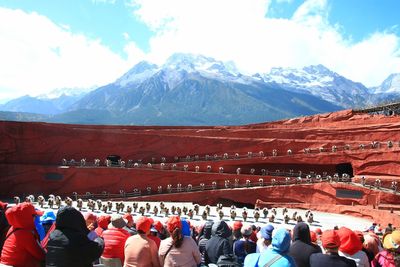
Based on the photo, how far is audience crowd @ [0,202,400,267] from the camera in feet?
16.8

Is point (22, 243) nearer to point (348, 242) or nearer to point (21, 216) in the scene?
point (21, 216)

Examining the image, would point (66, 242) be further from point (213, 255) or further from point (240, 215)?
point (240, 215)

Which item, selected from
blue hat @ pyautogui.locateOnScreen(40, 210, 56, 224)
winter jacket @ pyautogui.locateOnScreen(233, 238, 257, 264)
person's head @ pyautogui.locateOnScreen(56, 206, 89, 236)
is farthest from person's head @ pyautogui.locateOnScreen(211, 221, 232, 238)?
blue hat @ pyautogui.locateOnScreen(40, 210, 56, 224)

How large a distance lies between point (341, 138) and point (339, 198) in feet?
31.8

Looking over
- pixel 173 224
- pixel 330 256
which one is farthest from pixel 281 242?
pixel 173 224

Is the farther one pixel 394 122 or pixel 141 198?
pixel 394 122

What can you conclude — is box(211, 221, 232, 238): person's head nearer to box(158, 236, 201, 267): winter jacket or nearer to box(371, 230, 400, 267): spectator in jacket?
box(158, 236, 201, 267): winter jacket

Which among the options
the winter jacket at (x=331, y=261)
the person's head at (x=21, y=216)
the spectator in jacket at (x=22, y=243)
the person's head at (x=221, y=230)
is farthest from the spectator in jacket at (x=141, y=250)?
the winter jacket at (x=331, y=261)

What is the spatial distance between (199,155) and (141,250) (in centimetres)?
3342

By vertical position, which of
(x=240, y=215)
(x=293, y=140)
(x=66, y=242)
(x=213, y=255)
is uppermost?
(x=293, y=140)

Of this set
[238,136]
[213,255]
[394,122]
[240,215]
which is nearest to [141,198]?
[240,215]

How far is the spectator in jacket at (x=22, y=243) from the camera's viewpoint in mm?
Answer: 5641

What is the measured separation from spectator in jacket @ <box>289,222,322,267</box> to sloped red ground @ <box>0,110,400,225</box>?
24.9 meters

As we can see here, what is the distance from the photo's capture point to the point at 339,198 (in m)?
30.0
